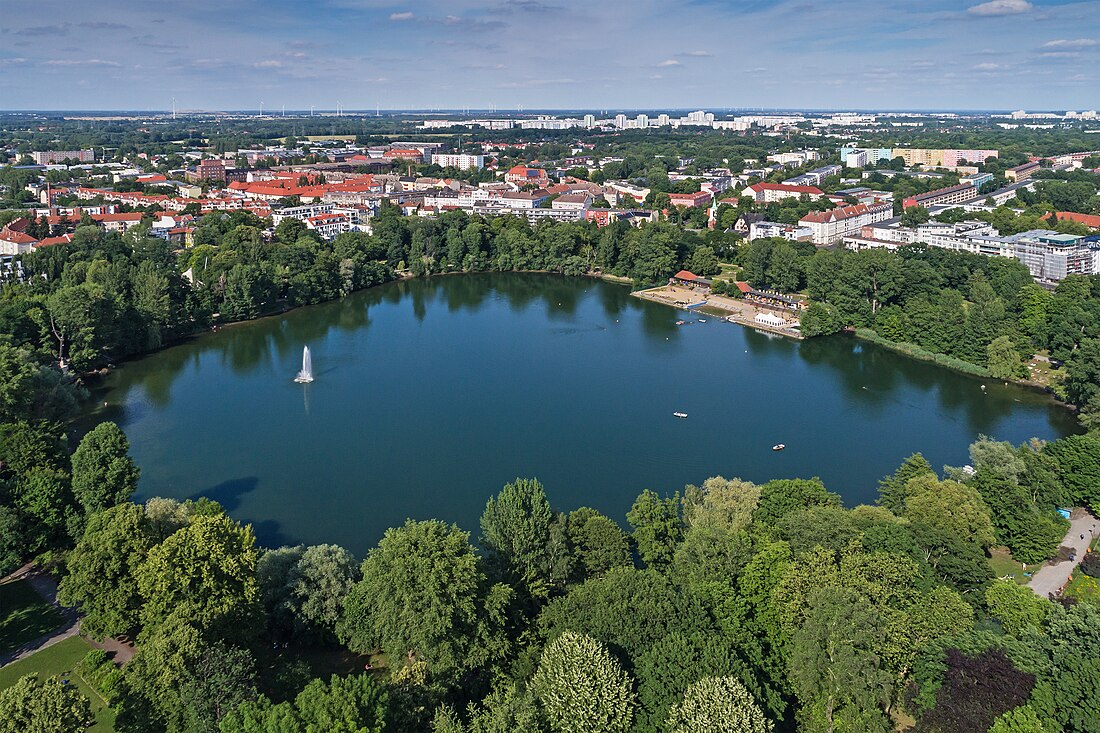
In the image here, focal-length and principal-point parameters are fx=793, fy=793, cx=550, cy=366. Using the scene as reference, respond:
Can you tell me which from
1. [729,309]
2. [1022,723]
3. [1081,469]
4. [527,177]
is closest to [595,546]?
[1022,723]

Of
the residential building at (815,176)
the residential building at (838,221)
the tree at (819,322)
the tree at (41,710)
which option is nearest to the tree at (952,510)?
the tree at (41,710)

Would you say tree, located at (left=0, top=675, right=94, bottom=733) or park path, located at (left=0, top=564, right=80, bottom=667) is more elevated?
tree, located at (left=0, top=675, right=94, bottom=733)

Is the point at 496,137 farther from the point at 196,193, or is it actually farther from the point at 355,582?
the point at 355,582

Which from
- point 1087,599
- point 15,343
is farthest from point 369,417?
point 1087,599

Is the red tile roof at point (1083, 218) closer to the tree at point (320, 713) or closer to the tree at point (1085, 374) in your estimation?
the tree at point (1085, 374)

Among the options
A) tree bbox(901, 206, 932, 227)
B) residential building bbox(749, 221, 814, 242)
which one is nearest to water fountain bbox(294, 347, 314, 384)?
residential building bbox(749, 221, 814, 242)

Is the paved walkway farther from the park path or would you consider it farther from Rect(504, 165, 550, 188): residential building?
Rect(504, 165, 550, 188): residential building
